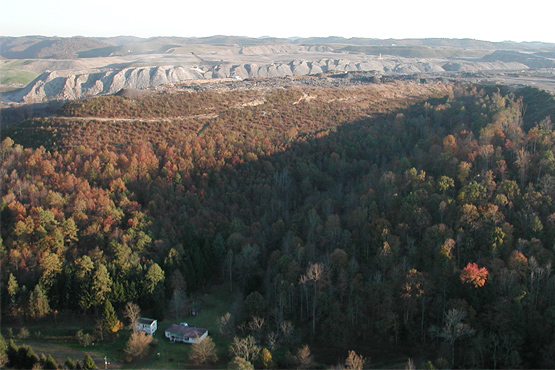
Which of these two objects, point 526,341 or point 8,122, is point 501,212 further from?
point 8,122

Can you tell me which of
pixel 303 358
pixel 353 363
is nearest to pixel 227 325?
pixel 303 358

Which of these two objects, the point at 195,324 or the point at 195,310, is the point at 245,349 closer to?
the point at 195,324

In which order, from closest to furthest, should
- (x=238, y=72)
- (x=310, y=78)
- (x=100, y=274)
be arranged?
(x=100, y=274), (x=310, y=78), (x=238, y=72)

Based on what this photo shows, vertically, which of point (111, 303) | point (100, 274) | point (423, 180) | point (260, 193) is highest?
point (423, 180)

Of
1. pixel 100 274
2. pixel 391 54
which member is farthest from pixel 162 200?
pixel 391 54

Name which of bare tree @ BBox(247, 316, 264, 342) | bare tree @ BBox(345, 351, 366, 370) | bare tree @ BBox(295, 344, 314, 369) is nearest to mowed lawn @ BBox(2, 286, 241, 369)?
bare tree @ BBox(247, 316, 264, 342)

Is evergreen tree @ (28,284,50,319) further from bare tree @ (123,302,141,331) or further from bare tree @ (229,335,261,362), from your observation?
bare tree @ (229,335,261,362)
